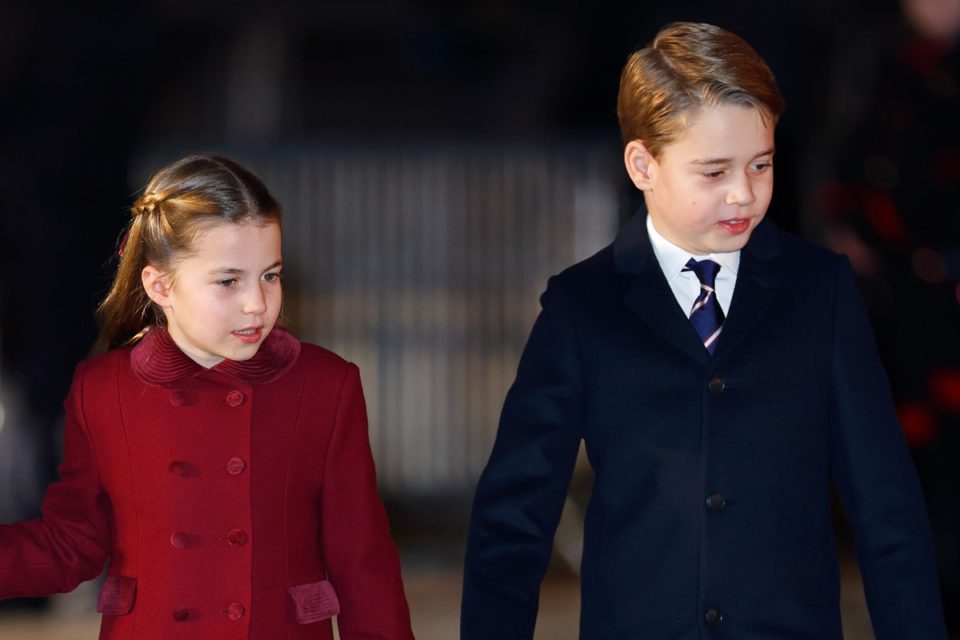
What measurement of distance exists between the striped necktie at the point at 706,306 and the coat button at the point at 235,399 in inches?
28.7

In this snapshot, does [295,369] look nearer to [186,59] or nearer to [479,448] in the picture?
[479,448]

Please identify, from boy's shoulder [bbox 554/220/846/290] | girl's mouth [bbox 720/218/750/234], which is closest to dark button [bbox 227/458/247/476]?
boy's shoulder [bbox 554/220/846/290]

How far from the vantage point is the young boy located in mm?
2729

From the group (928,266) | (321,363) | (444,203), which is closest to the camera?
(321,363)

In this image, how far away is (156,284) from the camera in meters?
2.85

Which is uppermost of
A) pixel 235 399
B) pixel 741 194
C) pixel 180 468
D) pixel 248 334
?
pixel 741 194

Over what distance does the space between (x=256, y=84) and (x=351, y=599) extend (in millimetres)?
7242

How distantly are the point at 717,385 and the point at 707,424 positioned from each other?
0.06m

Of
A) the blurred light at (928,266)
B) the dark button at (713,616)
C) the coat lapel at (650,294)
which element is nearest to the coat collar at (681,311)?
the coat lapel at (650,294)

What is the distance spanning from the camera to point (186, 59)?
12148 millimetres

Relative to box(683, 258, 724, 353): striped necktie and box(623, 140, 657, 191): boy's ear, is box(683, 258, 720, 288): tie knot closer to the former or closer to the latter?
box(683, 258, 724, 353): striped necktie

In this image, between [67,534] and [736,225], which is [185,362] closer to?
[67,534]

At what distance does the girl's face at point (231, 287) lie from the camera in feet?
9.05

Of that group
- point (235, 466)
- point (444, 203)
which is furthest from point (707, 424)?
point (444, 203)
